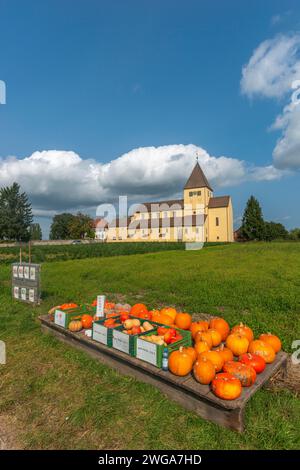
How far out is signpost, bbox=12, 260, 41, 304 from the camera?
753cm

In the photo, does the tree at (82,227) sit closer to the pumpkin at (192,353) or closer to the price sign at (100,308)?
the price sign at (100,308)

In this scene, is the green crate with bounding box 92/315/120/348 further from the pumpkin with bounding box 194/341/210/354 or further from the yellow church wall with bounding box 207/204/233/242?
the yellow church wall with bounding box 207/204/233/242

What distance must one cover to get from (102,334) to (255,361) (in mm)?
2267

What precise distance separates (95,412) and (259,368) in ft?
6.90

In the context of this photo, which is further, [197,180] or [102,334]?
[197,180]

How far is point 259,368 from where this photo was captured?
3.08 m

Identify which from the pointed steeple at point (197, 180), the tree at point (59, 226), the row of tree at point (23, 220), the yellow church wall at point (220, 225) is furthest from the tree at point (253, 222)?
the tree at point (59, 226)

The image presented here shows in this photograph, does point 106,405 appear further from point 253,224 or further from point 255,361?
point 253,224

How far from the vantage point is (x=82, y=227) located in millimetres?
78500

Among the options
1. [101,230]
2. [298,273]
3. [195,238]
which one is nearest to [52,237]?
[101,230]

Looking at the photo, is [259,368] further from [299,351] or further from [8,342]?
[8,342]

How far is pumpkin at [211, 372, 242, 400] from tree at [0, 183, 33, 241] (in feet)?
229

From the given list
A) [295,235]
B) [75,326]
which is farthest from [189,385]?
[295,235]

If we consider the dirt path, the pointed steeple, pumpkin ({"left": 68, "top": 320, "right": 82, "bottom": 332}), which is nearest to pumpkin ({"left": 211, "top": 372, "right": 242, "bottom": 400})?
the dirt path
